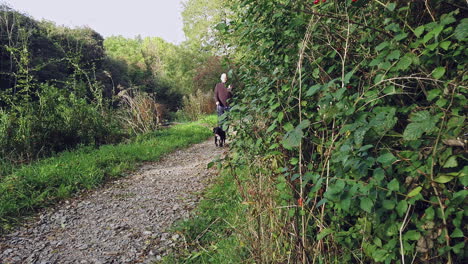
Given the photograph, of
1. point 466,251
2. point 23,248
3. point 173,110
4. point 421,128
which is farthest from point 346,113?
point 173,110

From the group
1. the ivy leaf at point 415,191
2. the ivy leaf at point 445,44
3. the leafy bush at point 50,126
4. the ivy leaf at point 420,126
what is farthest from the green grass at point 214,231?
the leafy bush at point 50,126

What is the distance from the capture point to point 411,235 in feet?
4.57

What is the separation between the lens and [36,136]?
5688 mm

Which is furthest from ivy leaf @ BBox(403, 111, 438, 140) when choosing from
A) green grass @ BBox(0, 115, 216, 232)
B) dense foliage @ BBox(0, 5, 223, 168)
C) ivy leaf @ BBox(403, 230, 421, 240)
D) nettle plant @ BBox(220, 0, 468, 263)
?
dense foliage @ BBox(0, 5, 223, 168)

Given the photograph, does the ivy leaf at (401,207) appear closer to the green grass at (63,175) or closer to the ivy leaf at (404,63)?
the ivy leaf at (404,63)

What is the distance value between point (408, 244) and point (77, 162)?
17.2 ft

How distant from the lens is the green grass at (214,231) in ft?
7.57

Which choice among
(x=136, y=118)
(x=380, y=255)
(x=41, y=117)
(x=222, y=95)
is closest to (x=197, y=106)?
(x=136, y=118)

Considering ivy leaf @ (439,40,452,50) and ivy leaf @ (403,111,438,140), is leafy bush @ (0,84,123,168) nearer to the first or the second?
ivy leaf @ (403,111,438,140)

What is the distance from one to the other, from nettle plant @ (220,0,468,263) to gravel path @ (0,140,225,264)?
56.5 inches

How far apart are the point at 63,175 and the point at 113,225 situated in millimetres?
1789

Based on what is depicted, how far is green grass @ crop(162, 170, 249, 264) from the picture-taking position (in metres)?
2.31

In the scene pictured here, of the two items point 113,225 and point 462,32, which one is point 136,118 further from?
point 462,32

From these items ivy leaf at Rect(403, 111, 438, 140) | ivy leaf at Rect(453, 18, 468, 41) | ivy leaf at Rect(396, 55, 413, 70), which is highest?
ivy leaf at Rect(453, 18, 468, 41)
